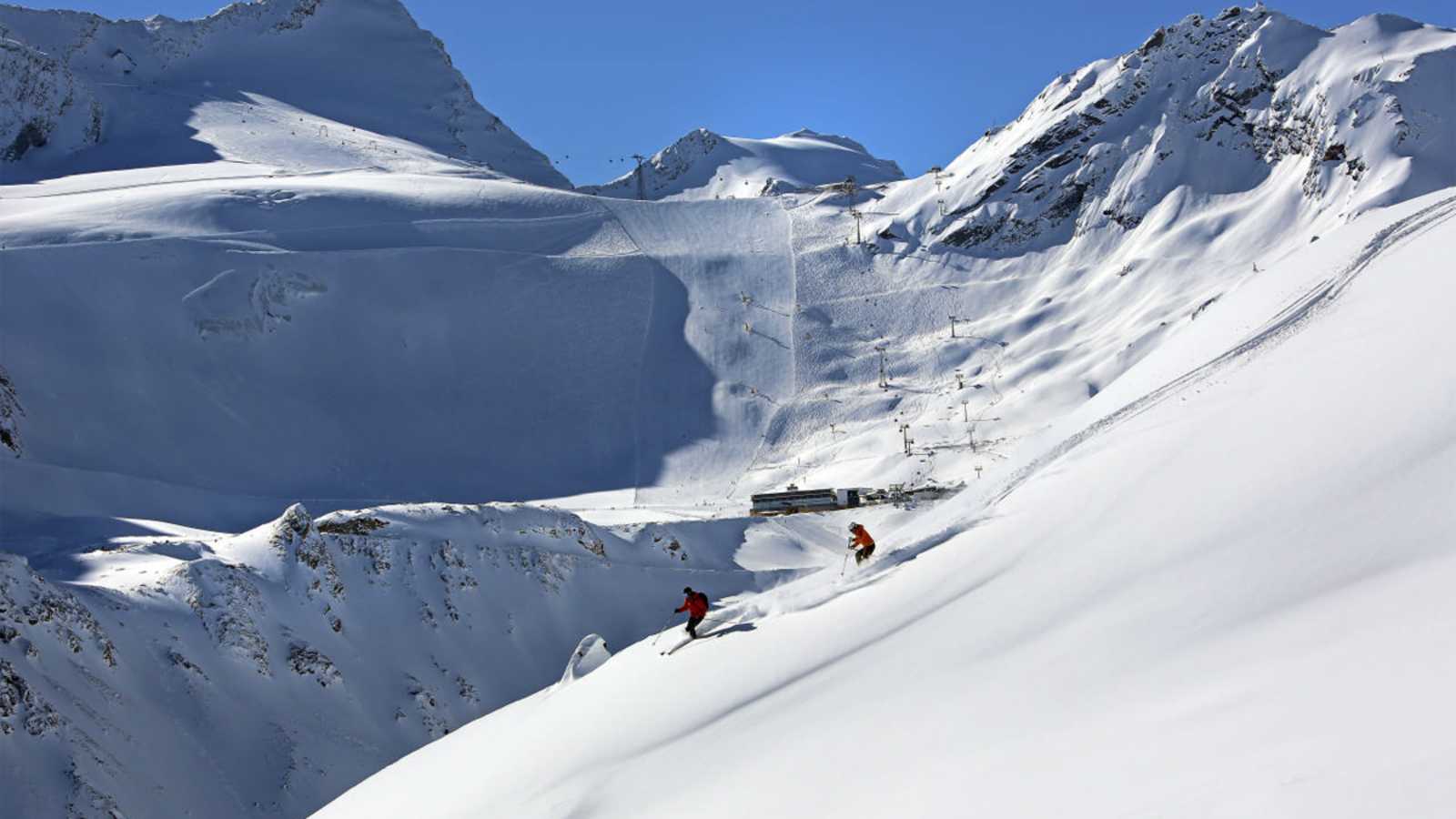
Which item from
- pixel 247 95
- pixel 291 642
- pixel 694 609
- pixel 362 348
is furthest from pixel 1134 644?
pixel 247 95

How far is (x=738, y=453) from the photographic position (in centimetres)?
6694

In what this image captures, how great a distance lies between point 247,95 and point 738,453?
79.2m

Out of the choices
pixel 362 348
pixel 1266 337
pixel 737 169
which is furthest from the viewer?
pixel 737 169

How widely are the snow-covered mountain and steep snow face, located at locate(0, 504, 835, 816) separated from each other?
0.42 feet

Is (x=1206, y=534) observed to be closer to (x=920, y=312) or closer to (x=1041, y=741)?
(x=1041, y=741)

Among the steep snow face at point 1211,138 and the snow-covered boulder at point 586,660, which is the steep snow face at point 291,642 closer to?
the snow-covered boulder at point 586,660

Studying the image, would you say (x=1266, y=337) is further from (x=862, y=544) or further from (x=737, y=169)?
(x=737, y=169)

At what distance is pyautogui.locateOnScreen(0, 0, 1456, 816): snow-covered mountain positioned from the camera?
11.0 m

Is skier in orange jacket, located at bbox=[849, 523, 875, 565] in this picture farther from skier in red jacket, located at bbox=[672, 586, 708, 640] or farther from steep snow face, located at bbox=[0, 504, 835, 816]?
steep snow face, located at bbox=[0, 504, 835, 816]

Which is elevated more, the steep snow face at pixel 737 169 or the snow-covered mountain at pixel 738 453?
the steep snow face at pixel 737 169

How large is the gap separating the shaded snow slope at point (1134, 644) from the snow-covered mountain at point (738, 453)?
0.23ft

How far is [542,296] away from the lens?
75.9m

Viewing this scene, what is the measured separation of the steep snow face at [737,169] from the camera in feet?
497

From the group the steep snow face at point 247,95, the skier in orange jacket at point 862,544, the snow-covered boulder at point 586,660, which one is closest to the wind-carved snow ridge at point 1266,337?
the skier in orange jacket at point 862,544
